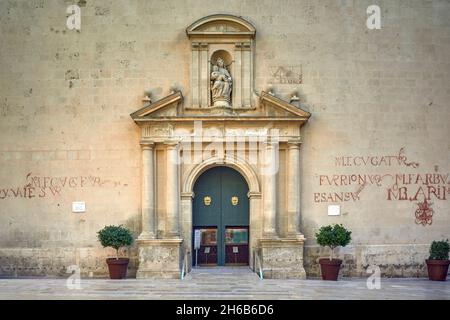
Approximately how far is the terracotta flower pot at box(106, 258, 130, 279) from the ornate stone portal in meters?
0.52

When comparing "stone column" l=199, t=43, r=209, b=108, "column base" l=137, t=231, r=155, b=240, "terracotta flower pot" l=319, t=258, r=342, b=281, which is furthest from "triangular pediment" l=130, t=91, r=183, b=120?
"terracotta flower pot" l=319, t=258, r=342, b=281

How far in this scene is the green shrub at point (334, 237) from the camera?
1547 cm

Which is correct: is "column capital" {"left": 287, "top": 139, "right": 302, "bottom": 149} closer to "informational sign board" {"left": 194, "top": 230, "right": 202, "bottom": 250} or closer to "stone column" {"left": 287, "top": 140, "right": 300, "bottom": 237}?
"stone column" {"left": 287, "top": 140, "right": 300, "bottom": 237}

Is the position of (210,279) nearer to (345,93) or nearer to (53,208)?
(53,208)

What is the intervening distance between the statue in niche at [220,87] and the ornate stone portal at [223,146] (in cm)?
3

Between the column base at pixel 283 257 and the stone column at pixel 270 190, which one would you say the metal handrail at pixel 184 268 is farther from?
the stone column at pixel 270 190

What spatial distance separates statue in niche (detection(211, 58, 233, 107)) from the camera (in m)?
16.4

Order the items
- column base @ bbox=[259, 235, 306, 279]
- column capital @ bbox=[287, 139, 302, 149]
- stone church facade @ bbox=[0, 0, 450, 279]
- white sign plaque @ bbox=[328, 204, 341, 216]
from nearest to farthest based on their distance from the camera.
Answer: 1. column base @ bbox=[259, 235, 306, 279]
2. column capital @ bbox=[287, 139, 302, 149]
3. stone church facade @ bbox=[0, 0, 450, 279]
4. white sign plaque @ bbox=[328, 204, 341, 216]

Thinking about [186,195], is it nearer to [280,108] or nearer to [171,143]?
[171,143]

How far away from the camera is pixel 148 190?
16.3 metres

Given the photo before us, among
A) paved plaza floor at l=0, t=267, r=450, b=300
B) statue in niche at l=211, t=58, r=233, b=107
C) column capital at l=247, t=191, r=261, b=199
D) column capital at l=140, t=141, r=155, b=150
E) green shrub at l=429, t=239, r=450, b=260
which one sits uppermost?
statue in niche at l=211, t=58, r=233, b=107

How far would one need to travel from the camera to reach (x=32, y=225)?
54.3ft

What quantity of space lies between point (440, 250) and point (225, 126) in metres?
6.52

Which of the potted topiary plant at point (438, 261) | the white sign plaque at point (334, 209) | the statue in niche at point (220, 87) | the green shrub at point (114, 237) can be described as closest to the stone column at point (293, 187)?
the white sign plaque at point (334, 209)
